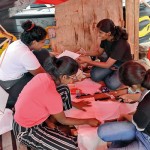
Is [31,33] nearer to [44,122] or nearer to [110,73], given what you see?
[44,122]

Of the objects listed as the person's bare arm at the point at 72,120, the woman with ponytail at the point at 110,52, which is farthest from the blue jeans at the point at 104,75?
the person's bare arm at the point at 72,120

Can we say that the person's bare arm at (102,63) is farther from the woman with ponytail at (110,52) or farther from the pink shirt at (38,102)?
the pink shirt at (38,102)

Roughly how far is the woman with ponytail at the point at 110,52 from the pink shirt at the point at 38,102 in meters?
0.92

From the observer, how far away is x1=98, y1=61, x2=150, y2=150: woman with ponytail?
1799 mm

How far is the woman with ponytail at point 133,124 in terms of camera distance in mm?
1799

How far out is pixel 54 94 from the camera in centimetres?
197

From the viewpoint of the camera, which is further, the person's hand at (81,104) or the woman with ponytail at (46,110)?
the person's hand at (81,104)

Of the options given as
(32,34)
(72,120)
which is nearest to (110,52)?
(32,34)

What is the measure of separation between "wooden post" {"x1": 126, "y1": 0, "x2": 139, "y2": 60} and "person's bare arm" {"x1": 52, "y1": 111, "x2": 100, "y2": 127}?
4.87 ft

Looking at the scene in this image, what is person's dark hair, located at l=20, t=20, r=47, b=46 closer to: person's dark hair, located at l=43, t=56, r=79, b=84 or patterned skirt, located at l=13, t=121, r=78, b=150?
person's dark hair, located at l=43, t=56, r=79, b=84

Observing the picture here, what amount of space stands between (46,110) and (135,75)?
0.69 metres

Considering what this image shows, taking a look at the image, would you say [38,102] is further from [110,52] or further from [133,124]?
[110,52]

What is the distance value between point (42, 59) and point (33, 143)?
3.46ft

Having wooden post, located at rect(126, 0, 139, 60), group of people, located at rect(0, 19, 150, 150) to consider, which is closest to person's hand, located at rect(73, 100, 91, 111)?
group of people, located at rect(0, 19, 150, 150)
